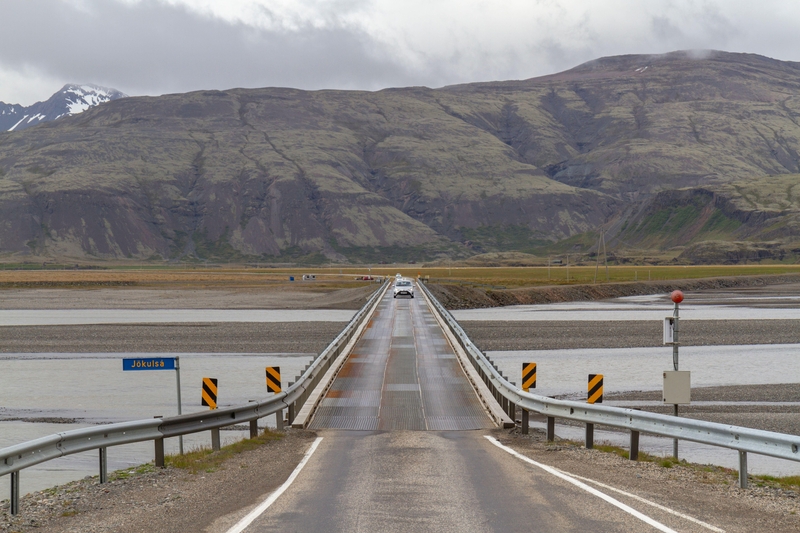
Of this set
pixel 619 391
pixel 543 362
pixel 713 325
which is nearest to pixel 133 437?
pixel 619 391

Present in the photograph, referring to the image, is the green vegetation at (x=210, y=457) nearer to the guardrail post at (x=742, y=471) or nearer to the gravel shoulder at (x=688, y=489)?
the gravel shoulder at (x=688, y=489)

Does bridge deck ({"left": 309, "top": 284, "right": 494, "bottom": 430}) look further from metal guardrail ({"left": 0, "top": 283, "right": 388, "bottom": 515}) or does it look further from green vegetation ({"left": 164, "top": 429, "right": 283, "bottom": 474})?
green vegetation ({"left": 164, "top": 429, "right": 283, "bottom": 474})

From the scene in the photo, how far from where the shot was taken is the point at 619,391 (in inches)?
1108

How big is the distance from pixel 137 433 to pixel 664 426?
7608 mm

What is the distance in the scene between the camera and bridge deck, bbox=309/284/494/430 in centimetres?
1914

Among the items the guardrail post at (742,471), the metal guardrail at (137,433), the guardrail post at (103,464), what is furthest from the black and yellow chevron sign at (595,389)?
the guardrail post at (103,464)

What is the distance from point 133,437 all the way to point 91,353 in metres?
29.5

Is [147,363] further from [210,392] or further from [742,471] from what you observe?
[742,471]

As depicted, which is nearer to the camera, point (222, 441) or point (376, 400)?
point (222, 441)

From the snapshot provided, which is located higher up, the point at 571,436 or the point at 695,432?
the point at 695,432

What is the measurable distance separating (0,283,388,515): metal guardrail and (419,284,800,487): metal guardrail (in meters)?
4.58

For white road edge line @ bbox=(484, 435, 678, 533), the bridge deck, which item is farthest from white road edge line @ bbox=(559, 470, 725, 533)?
the bridge deck

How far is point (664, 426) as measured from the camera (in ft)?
43.4

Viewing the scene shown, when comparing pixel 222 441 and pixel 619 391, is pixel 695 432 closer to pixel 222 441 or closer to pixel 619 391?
pixel 222 441
